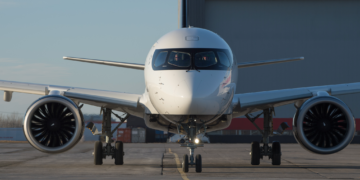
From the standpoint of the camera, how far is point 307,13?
45.3 metres

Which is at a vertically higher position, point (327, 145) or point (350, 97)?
point (350, 97)

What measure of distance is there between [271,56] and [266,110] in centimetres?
2974

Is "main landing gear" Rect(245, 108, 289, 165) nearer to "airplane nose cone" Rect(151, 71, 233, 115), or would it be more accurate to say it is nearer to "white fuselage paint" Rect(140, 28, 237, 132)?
"white fuselage paint" Rect(140, 28, 237, 132)

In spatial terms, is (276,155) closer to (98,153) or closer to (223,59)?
(223,59)

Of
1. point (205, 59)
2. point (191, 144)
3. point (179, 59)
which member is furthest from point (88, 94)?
point (205, 59)

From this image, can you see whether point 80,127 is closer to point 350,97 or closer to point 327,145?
point 327,145

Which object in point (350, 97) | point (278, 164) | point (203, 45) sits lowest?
point (278, 164)

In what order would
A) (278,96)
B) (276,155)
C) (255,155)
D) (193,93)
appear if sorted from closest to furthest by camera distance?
(193,93) < (278,96) < (276,155) < (255,155)

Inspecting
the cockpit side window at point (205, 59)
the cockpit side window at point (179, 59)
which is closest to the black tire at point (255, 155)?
the cockpit side window at point (205, 59)

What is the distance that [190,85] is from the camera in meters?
10.6

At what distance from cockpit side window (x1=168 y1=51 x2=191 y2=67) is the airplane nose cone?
368 mm

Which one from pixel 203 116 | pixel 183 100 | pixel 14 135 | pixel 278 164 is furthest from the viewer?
pixel 14 135

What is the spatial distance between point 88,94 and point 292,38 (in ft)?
114

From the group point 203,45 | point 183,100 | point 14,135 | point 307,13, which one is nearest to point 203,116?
point 183,100
